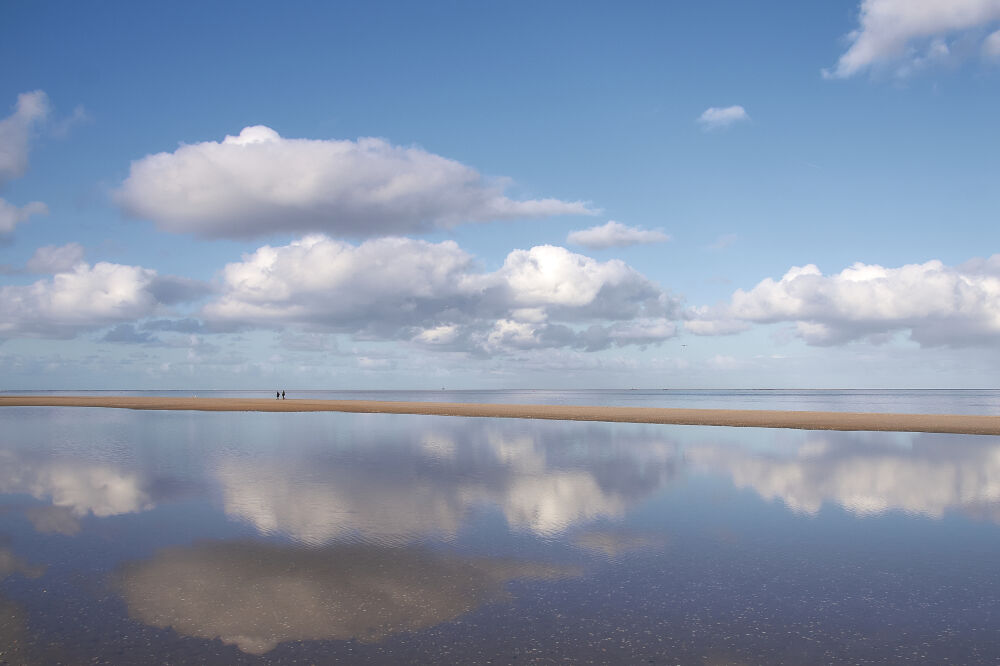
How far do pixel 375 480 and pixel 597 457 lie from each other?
13.1 metres

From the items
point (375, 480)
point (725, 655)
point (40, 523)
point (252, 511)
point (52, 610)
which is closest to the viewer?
point (725, 655)

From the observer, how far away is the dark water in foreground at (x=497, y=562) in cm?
970

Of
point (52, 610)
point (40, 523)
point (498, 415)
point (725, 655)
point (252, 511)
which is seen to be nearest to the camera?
point (725, 655)

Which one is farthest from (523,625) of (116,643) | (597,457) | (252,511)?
(597,457)

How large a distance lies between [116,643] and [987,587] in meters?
16.3

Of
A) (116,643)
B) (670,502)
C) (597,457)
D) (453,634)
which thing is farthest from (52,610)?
(597,457)

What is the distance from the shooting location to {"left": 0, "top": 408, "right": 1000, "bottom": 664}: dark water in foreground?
9703 mm

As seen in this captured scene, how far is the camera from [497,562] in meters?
13.9

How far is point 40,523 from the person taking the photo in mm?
17656

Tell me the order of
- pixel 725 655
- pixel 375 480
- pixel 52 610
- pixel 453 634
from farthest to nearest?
pixel 375 480, pixel 52 610, pixel 453 634, pixel 725 655

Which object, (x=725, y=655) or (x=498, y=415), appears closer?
(x=725, y=655)

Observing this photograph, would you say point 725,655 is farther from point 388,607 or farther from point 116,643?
point 116,643

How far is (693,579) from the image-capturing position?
12859 millimetres

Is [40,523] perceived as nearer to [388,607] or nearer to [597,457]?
[388,607]
